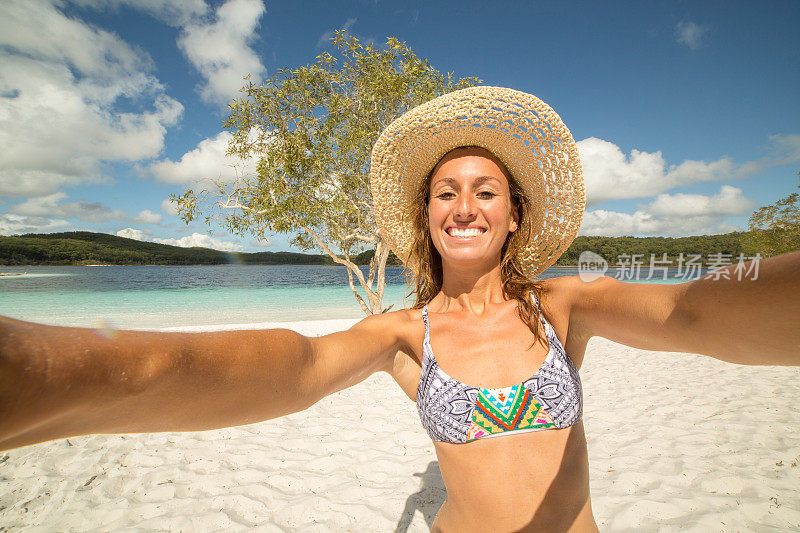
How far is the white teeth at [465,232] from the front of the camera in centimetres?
175

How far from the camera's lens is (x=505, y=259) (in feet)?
6.45

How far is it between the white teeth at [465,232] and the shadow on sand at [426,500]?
2.57 metres

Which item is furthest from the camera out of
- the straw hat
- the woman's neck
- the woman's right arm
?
the straw hat

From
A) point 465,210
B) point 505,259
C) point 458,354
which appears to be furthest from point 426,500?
point 465,210

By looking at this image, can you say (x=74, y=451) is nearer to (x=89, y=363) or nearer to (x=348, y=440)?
(x=348, y=440)

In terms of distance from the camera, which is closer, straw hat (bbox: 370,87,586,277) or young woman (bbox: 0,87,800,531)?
young woman (bbox: 0,87,800,531)

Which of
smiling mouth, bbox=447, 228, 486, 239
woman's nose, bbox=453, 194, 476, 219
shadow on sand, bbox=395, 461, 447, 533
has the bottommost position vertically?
shadow on sand, bbox=395, 461, 447, 533

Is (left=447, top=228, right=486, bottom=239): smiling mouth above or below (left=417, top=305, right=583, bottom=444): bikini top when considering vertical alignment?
above

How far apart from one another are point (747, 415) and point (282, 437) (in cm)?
613

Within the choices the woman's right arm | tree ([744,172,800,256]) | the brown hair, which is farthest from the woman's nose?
tree ([744,172,800,256])

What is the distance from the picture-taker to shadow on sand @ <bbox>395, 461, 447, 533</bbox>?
2930mm

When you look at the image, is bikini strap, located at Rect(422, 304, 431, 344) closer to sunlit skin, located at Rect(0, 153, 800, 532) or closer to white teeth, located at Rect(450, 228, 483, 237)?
sunlit skin, located at Rect(0, 153, 800, 532)

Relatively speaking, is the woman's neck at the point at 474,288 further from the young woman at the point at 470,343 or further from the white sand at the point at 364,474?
the white sand at the point at 364,474

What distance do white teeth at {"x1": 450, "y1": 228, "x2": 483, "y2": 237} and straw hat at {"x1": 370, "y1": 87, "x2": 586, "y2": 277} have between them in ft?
1.83
